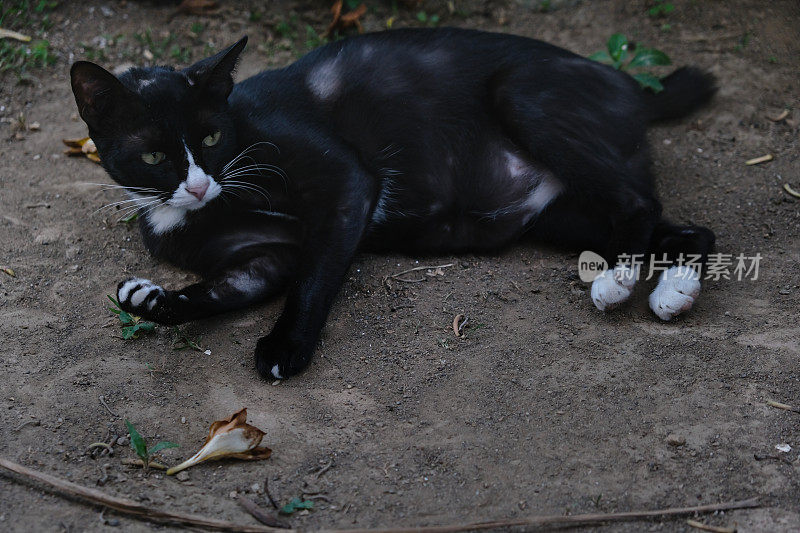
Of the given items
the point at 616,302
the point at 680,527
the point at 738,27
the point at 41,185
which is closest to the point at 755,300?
the point at 616,302

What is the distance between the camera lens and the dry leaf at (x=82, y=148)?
3.75 m

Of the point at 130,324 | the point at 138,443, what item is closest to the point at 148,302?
the point at 130,324

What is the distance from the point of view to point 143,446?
221cm

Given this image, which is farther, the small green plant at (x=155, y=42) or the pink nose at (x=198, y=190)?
the small green plant at (x=155, y=42)

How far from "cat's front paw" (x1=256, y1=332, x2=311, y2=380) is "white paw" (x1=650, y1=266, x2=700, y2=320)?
1.24 meters

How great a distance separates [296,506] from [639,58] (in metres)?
2.82

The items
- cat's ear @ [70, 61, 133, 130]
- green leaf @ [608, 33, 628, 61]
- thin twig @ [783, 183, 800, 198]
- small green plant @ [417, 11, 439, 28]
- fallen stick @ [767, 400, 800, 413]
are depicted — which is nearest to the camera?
fallen stick @ [767, 400, 800, 413]

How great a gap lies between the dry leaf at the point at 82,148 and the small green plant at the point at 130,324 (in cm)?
111

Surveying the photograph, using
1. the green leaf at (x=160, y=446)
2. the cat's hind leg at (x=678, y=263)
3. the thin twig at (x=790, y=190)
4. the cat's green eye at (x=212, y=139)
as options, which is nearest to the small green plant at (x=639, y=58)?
the thin twig at (x=790, y=190)

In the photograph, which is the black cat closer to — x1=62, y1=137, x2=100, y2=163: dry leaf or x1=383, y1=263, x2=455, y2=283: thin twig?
x1=383, y1=263, x2=455, y2=283: thin twig

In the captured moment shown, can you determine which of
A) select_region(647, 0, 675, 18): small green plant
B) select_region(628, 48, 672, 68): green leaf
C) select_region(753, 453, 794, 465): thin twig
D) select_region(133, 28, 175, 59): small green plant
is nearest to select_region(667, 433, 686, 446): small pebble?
select_region(753, 453, 794, 465): thin twig

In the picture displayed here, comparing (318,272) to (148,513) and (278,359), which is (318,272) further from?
(148,513)

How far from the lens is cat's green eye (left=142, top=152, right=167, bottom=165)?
276 cm

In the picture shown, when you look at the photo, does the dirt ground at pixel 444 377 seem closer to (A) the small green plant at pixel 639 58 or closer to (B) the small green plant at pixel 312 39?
(A) the small green plant at pixel 639 58
